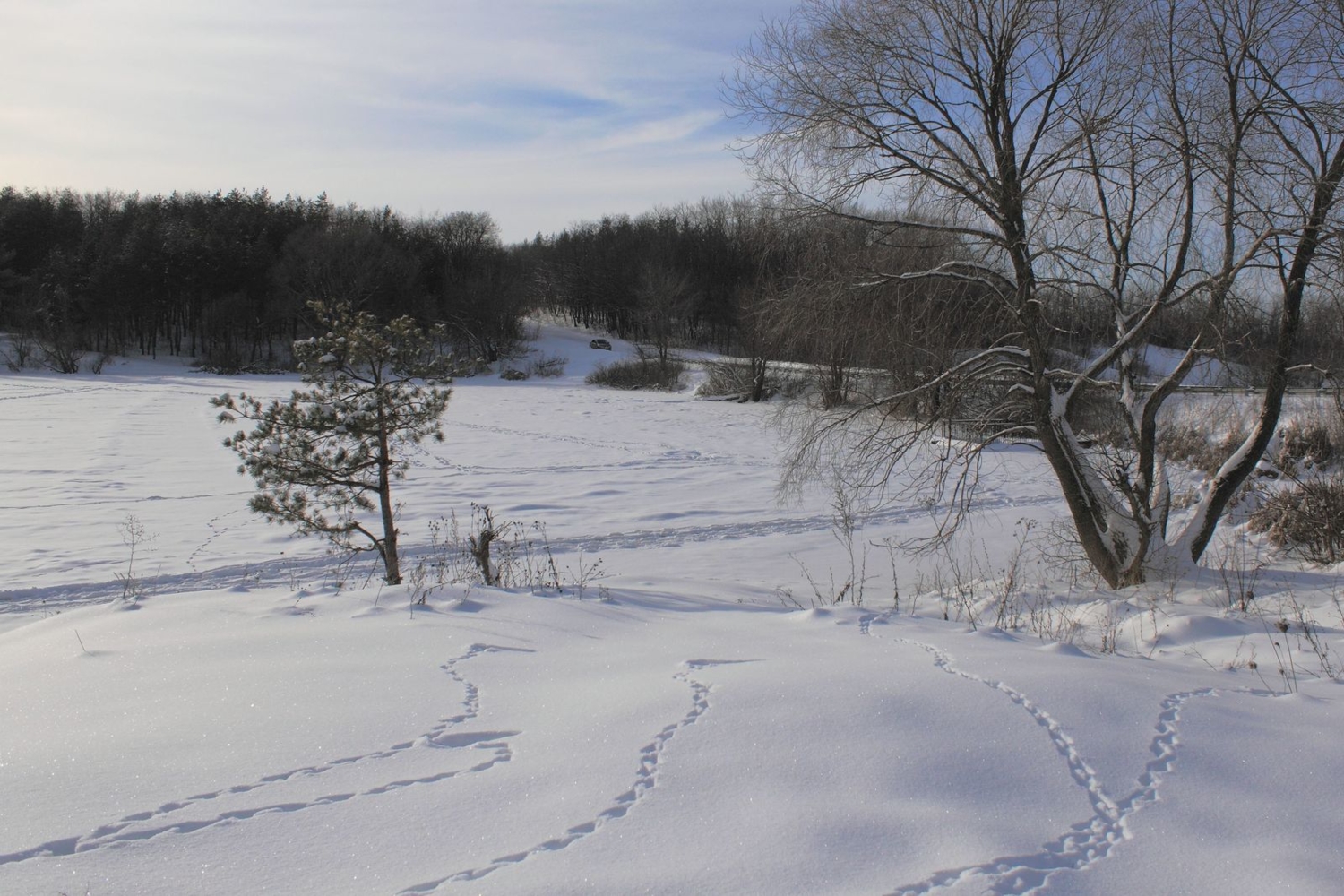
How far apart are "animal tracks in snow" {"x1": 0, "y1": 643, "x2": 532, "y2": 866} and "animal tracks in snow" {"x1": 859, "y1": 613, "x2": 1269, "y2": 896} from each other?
5.58ft

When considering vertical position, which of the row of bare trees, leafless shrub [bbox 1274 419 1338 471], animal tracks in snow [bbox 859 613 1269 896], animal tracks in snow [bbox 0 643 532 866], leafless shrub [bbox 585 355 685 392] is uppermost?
the row of bare trees

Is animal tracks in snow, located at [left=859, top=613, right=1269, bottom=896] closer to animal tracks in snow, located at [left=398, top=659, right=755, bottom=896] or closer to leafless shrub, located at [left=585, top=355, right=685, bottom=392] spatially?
animal tracks in snow, located at [left=398, top=659, right=755, bottom=896]

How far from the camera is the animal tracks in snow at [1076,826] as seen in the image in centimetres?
250

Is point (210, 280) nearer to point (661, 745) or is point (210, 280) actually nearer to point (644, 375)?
point (644, 375)

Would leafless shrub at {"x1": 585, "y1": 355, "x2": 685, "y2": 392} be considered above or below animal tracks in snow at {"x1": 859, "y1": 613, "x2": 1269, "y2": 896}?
above

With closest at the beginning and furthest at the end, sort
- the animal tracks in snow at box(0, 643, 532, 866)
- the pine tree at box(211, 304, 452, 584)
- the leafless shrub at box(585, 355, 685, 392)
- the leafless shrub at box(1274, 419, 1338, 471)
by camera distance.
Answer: the animal tracks in snow at box(0, 643, 532, 866)
the pine tree at box(211, 304, 452, 584)
the leafless shrub at box(1274, 419, 1338, 471)
the leafless shrub at box(585, 355, 685, 392)

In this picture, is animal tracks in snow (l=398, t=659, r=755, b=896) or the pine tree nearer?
animal tracks in snow (l=398, t=659, r=755, b=896)

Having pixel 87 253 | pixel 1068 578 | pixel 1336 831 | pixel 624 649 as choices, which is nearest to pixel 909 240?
pixel 1068 578

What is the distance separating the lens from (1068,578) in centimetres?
988

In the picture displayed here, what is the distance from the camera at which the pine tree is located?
25.2 feet

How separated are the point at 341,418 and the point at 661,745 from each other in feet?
17.8

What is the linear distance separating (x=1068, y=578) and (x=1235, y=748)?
6.84 metres

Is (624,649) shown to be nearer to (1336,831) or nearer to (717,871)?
(717,871)

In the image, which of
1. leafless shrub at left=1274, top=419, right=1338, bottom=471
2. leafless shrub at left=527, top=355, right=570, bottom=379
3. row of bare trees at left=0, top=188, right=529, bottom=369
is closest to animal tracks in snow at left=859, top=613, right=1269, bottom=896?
leafless shrub at left=1274, top=419, right=1338, bottom=471
